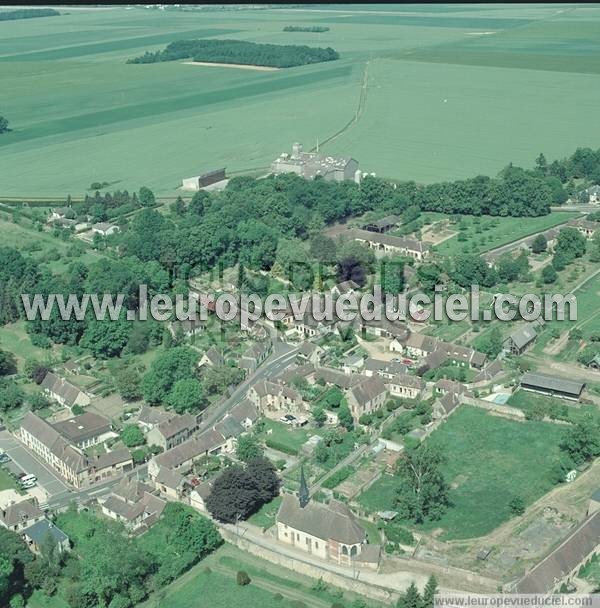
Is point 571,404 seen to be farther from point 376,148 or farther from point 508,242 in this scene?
point 376,148

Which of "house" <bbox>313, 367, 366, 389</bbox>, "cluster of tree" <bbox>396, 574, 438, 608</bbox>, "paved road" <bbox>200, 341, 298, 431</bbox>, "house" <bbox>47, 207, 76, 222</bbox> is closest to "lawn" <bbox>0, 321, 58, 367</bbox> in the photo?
"paved road" <bbox>200, 341, 298, 431</bbox>

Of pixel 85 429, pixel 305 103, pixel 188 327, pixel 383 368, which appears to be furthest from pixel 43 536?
pixel 305 103

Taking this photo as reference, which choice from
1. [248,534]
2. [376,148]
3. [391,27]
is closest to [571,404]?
[248,534]

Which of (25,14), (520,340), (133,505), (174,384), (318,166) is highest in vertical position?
(25,14)

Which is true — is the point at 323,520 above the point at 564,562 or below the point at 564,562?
above

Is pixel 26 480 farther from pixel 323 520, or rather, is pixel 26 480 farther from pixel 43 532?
pixel 323 520
